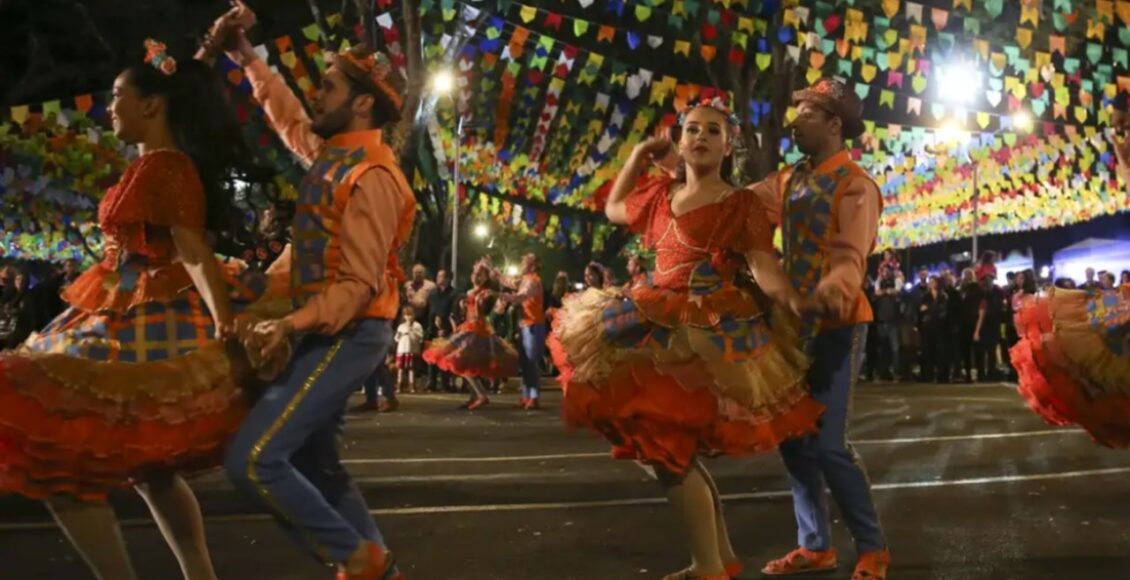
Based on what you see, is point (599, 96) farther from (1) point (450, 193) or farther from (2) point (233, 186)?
(2) point (233, 186)

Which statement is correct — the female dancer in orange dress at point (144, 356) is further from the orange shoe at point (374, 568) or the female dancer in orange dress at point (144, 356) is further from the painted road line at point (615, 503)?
the painted road line at point (615, 503)

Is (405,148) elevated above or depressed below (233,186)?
above

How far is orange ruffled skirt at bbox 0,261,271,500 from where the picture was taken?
12.4ft

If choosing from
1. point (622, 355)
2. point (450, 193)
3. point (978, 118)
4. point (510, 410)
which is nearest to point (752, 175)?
point (510, 410)

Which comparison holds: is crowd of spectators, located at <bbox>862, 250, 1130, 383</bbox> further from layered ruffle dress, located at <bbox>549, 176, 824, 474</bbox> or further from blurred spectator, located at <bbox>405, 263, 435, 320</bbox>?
layered ruffle dress, located at <bbox>549, 176, 824, 474</bbox>

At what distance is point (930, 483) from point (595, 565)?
3410mm

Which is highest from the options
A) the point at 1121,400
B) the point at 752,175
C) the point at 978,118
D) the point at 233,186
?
the point at 978,118

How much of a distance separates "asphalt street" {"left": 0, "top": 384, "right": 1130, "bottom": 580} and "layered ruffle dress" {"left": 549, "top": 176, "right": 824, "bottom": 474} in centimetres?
104

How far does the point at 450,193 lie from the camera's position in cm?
4025

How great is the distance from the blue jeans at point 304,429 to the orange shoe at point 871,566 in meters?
2.10

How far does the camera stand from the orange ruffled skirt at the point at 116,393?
12.4ft

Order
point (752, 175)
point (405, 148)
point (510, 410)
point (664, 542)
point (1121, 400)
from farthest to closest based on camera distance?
point (752, 175)
point (405, 148)
point (510, 410)
point (664, 542)
point (1121, 400)

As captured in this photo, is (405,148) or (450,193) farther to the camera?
(450,193)

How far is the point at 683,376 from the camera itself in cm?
460
